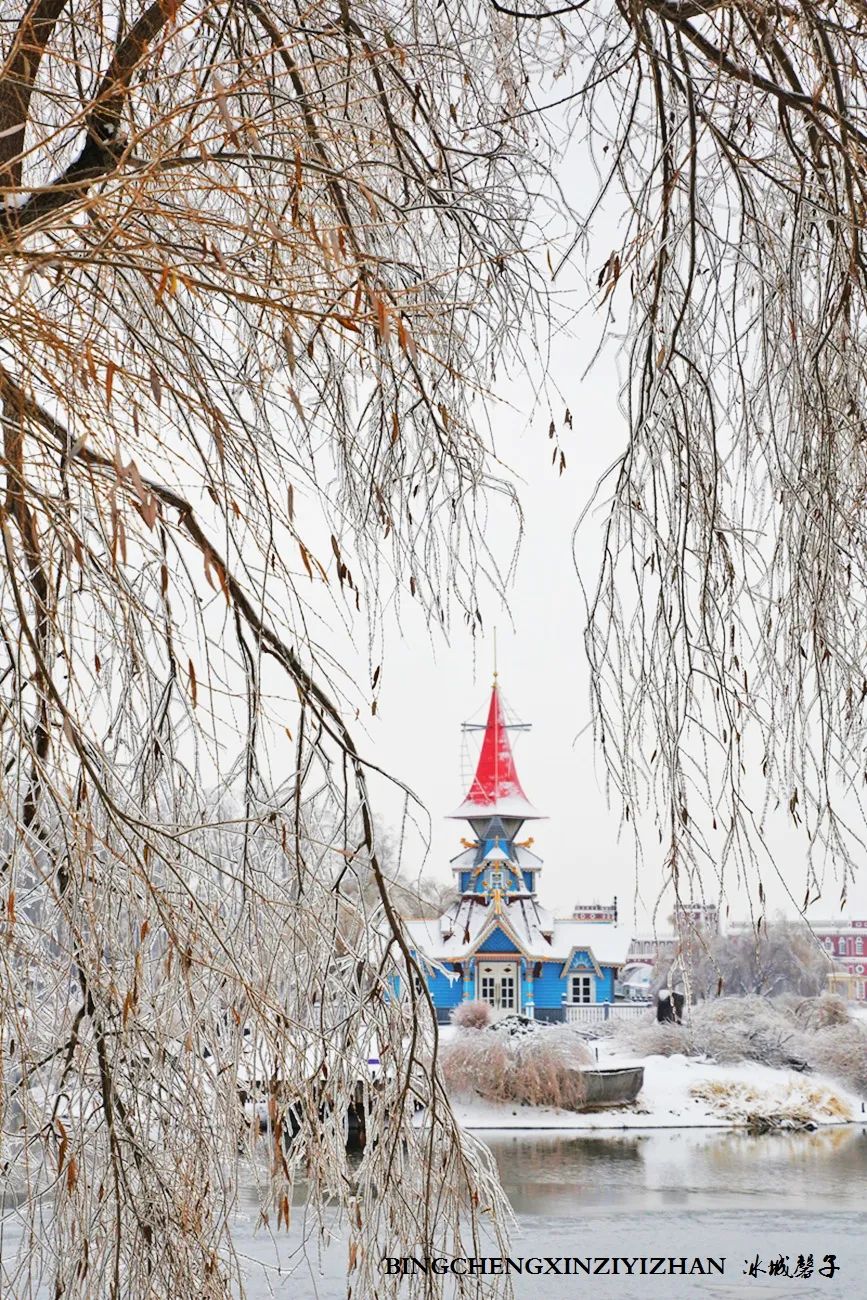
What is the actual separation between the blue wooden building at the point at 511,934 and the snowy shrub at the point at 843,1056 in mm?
2032

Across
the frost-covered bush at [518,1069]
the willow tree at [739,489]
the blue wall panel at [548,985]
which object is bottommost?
the frost-covered bush at [518,1069]

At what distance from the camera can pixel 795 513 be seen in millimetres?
1159

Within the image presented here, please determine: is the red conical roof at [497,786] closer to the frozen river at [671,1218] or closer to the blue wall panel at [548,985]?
the blue wall panel at [548,985]

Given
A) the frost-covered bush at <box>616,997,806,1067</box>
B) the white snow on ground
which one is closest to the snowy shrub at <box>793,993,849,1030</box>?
the frost-covered bush at <box>616,997,806,1067</box>

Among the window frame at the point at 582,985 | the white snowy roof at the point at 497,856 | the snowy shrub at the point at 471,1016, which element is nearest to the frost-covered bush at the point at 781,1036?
the snowy shrub at the point at 471,1016

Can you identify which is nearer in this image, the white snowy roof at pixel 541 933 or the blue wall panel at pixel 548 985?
the white snowy roof at pixel 541 933

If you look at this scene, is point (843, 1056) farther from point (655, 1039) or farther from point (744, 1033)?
point (655, 1039)

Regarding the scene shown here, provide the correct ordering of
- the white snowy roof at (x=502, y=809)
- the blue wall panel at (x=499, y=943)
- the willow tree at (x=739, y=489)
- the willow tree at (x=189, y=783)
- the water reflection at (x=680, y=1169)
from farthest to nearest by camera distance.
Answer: the white snowy roof at (x=502, y=809)
the blue wall panel at (x=499, y=943)
the water reflection at (x=680, y=1169)
the willow tree at (x=739, y=489)
the willow tree at (x=189, y=783)

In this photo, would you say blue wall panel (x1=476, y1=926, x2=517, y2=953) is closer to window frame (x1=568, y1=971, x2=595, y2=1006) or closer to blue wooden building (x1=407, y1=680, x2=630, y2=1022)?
blue wooden building (x1=407, y1=680, x2=630, y2=1022)

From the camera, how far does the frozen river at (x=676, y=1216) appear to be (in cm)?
614

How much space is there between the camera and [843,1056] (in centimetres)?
899

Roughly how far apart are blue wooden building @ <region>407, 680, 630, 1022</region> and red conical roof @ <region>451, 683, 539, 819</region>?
1 centimetres

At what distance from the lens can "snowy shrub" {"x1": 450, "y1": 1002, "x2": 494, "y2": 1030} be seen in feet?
30.7

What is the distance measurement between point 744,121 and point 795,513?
1.57 ft
